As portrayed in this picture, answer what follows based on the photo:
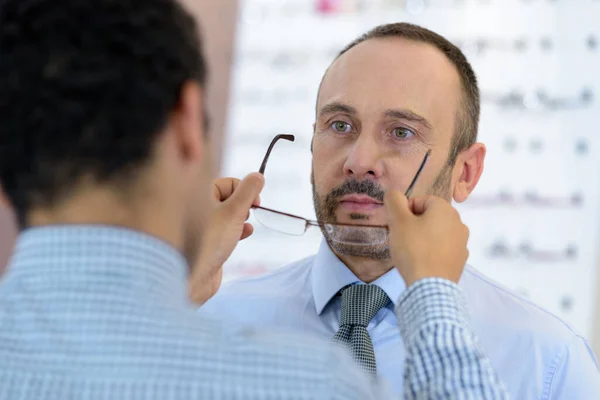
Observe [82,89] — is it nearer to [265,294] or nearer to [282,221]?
[282,221]

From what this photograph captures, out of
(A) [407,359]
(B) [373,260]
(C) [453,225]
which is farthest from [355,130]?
(A) [407,359]

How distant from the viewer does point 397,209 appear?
3.48ft

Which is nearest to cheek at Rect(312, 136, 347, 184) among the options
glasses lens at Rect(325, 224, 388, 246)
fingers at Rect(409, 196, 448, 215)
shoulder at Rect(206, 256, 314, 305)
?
glasses lens at Rect(325, 224, 388, 246)

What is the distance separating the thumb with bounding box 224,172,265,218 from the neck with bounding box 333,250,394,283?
30 centimetres

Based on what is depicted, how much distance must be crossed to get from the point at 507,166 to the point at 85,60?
2.11m

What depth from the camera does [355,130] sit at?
168 cm

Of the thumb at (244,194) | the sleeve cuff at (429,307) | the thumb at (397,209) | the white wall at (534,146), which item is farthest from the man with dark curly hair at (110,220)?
the white wall at (534,146)

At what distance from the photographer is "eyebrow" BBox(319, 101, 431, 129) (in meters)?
1.65

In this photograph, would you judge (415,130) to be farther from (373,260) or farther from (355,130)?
(373,260)

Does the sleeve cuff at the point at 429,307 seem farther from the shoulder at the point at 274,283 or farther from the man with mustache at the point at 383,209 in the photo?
the shoulder at the point at 274,283

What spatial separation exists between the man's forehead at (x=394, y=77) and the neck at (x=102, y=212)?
940 millimetres

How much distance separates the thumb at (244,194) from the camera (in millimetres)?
1452

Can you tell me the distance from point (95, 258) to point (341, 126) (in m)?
0.99

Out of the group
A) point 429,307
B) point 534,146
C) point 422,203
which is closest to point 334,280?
point 422,203
